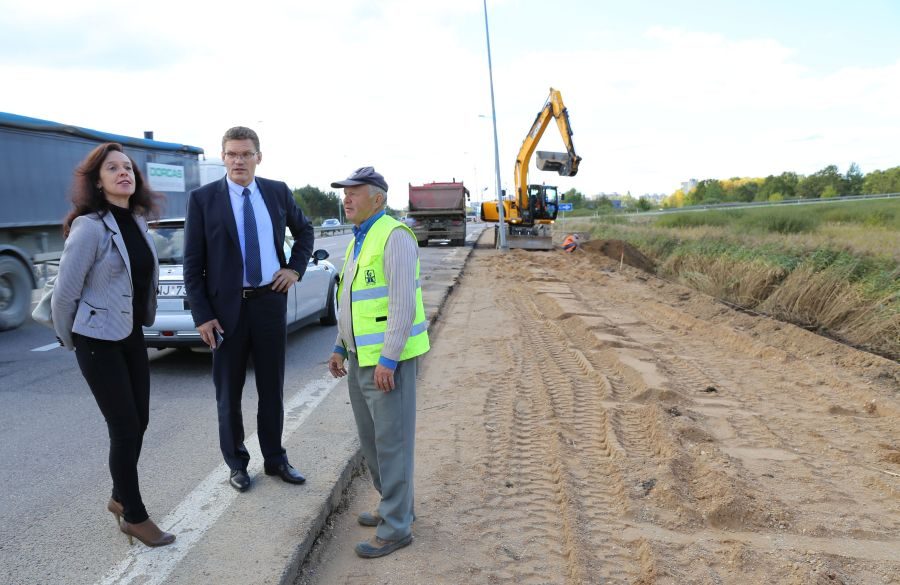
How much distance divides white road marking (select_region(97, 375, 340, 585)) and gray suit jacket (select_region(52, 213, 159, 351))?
1.04 m

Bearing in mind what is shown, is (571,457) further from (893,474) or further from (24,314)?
(24,314)

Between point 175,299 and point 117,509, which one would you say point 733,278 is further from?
point 117,509

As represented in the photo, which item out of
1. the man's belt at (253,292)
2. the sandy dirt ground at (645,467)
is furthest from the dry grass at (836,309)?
the man's belt at (253,292)

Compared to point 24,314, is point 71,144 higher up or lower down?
higher up

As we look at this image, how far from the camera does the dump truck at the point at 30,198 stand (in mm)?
10109

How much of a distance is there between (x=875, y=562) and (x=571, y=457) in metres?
1.84

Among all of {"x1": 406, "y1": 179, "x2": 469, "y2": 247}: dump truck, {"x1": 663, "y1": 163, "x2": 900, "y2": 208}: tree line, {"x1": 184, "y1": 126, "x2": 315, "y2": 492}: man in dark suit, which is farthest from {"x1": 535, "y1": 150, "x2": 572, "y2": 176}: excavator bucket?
{"x1": 663, "y1": 163, "x2": 900, "y2": 208}: tree line

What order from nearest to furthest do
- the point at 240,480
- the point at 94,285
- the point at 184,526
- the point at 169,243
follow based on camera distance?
the point at 94,285
the point at 184,526
the point at 240,480
the point at 169,243

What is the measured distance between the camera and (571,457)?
475 cm

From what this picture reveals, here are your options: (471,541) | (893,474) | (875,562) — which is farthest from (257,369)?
(893,474)

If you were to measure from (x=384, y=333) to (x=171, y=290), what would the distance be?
15.3 ft

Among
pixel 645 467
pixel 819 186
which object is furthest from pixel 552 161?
pixel 819 186

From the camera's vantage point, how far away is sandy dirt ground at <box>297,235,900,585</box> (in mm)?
3373

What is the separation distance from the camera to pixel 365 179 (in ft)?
11.0
